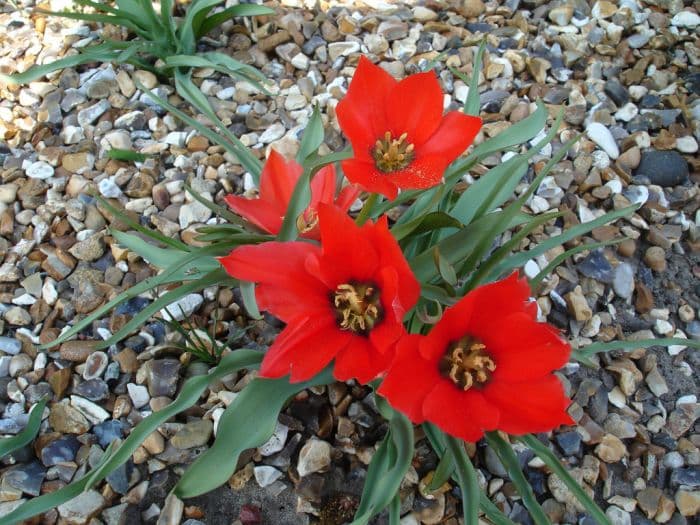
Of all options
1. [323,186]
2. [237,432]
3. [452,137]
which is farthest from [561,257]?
[237,432]

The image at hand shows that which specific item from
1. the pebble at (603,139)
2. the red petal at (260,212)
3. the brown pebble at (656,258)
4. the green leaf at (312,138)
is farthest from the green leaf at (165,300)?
the pebble at (603,139)

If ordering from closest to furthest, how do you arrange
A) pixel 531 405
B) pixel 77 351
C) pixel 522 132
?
pixel 531 405, pixel 522 132, pixel 77 351

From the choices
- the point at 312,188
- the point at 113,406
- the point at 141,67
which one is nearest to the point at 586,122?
the point at 312,188

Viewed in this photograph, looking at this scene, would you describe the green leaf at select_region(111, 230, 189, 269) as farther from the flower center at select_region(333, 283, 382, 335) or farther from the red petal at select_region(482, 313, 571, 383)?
the red petal at select_region(482, 313, 571, 383)

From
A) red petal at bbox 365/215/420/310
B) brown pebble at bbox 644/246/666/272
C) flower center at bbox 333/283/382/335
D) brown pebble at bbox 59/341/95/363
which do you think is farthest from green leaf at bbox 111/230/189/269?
brown pebble at bbox 644/246/666/272

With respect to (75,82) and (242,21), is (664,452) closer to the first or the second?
(242,21)

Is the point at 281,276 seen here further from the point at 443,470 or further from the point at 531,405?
the point at 443,470
